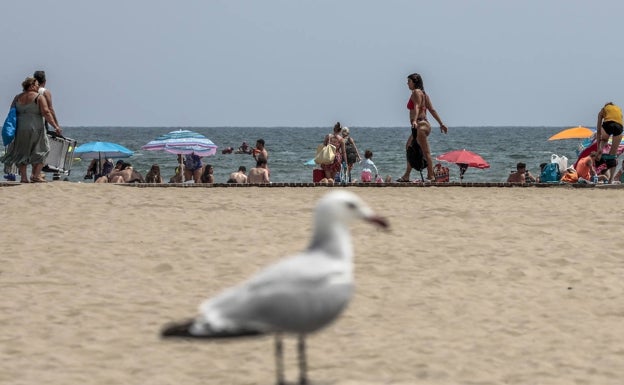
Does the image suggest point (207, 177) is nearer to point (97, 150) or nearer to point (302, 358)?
point (97, 150)

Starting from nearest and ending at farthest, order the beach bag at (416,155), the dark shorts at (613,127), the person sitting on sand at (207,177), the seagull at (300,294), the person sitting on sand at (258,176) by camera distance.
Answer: the seagull at (300,294)
the beach bag at (416,155)
the dark shorts at (613,127)
the person sitting on sand at (258,176)
the person sitting on sand at (207,177)

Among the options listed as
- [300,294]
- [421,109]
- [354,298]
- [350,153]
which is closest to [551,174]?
[421,109]

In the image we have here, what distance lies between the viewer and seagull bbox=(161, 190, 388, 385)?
15.8ft

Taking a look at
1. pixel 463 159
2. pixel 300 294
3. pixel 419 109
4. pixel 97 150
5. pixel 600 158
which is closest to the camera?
pixel 300 294

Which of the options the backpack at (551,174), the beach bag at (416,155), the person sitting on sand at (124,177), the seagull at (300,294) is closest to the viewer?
the seagull at (300,294)

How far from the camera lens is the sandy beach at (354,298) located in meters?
7.08

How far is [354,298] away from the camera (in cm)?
906

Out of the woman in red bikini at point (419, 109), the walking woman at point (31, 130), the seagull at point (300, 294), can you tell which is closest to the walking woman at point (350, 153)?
the woman in red bikini at point (419, 109)

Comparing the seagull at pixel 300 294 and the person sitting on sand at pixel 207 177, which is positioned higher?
the seagull at pixel 300 294

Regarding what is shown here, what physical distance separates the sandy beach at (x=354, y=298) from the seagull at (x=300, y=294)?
5.34 ft

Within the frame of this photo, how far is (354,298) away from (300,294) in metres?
4.29

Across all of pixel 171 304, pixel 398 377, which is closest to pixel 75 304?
pixel 171 304

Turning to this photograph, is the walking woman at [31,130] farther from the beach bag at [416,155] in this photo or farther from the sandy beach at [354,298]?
the beach bag at [416,155]

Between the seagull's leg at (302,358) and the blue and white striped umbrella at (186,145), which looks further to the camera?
the blue and white striped umbrella at (186,145)
